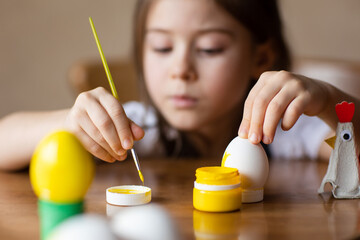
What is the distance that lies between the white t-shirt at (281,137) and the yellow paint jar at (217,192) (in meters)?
0.70

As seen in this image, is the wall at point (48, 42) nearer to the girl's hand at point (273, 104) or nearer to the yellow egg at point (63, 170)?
the girl's hand at point (273, 104)

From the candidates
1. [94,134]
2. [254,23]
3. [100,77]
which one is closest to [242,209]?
[94,134]

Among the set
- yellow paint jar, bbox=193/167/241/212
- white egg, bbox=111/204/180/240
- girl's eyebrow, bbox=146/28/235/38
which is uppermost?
girl's eyebrow, bbox=146/28/235/38

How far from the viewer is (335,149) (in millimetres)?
648

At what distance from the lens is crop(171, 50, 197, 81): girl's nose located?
3.55 feet

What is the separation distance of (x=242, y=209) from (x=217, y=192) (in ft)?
0.15

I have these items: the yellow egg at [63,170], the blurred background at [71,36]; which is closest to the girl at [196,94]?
the yellow egg at [63,170]

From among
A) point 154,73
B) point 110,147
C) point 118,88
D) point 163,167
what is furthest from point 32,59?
point 110,147

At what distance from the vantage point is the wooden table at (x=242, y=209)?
0.47m

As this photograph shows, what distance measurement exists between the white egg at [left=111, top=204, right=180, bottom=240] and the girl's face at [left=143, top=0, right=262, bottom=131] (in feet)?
2.38

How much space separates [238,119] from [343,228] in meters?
0.91

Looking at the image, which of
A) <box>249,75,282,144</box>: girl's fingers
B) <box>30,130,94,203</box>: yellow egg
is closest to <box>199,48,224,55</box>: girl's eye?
<box>249,75,282,144</box>: girl's fingers

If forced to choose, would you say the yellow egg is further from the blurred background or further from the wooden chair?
the blurred background

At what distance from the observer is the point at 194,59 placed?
1103 mm
